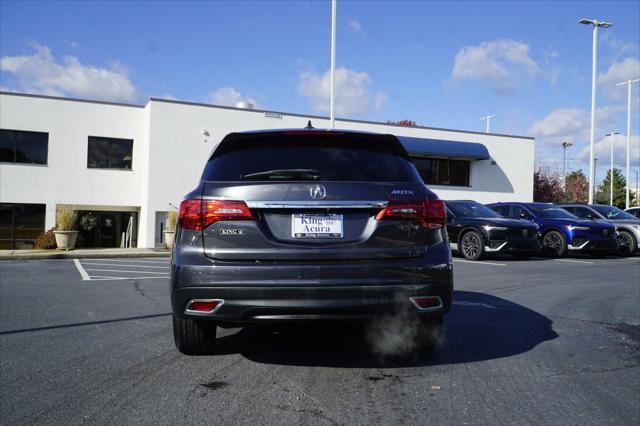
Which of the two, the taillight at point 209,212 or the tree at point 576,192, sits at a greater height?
the tree at point 576,192

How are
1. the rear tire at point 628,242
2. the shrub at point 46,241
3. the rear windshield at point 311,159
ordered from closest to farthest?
the rear windshield at point 311,159, the rear tire at point 628,242, the shrub at point 46,241

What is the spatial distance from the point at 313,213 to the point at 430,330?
1468 mm

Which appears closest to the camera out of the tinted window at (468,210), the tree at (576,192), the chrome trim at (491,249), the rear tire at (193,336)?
the rear tire at (193,336)

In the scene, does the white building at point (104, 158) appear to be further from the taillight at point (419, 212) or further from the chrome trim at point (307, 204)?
the taillight at point (419, 212)

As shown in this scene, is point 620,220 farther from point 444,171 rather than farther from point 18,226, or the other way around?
point 18,226

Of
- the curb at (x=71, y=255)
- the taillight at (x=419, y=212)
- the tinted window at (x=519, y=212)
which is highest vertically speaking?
the tinted window at (x=519, y=212)

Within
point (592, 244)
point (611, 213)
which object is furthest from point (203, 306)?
point (611, 213)

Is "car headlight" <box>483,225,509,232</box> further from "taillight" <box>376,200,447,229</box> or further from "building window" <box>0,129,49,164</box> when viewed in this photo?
"building window" <box>0,129,49,164</box>

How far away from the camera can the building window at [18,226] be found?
2086cm

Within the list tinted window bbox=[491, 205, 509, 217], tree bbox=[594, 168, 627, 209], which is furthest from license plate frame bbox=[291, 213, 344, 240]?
tree bbox=[594, 168, 627, 209]

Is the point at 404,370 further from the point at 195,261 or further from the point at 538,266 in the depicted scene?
the point at 538,266

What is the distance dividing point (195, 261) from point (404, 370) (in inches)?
68.4

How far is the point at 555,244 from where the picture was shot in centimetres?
1543

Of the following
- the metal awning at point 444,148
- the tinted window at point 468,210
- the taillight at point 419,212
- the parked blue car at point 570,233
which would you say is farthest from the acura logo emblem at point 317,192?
the metal awning at point 444,148
